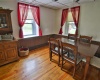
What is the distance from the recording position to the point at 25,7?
10.5 feet

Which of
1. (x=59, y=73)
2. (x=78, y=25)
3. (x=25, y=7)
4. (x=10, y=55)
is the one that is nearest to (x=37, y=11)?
(x=25, y=7)

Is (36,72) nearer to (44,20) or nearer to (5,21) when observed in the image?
(5,21)

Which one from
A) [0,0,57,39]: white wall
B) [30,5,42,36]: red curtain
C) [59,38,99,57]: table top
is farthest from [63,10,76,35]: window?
[59,38,99,57]: table top

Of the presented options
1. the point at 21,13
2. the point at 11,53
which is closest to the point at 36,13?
the point at 21,13

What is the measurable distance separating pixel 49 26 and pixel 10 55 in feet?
8.80

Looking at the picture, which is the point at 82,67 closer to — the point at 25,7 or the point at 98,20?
the point at 98,20

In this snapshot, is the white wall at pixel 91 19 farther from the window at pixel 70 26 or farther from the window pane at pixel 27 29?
the window pane at pixel 27 29

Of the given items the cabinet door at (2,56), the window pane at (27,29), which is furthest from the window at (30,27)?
the cabinet door at (2,56)

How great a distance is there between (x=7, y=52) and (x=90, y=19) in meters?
3.46

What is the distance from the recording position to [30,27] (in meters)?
3.77

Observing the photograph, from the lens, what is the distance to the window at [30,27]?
352cm

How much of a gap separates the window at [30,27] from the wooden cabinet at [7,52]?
119cm

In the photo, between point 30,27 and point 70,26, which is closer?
point 30,27

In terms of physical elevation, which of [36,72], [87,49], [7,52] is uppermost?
[87,49]
